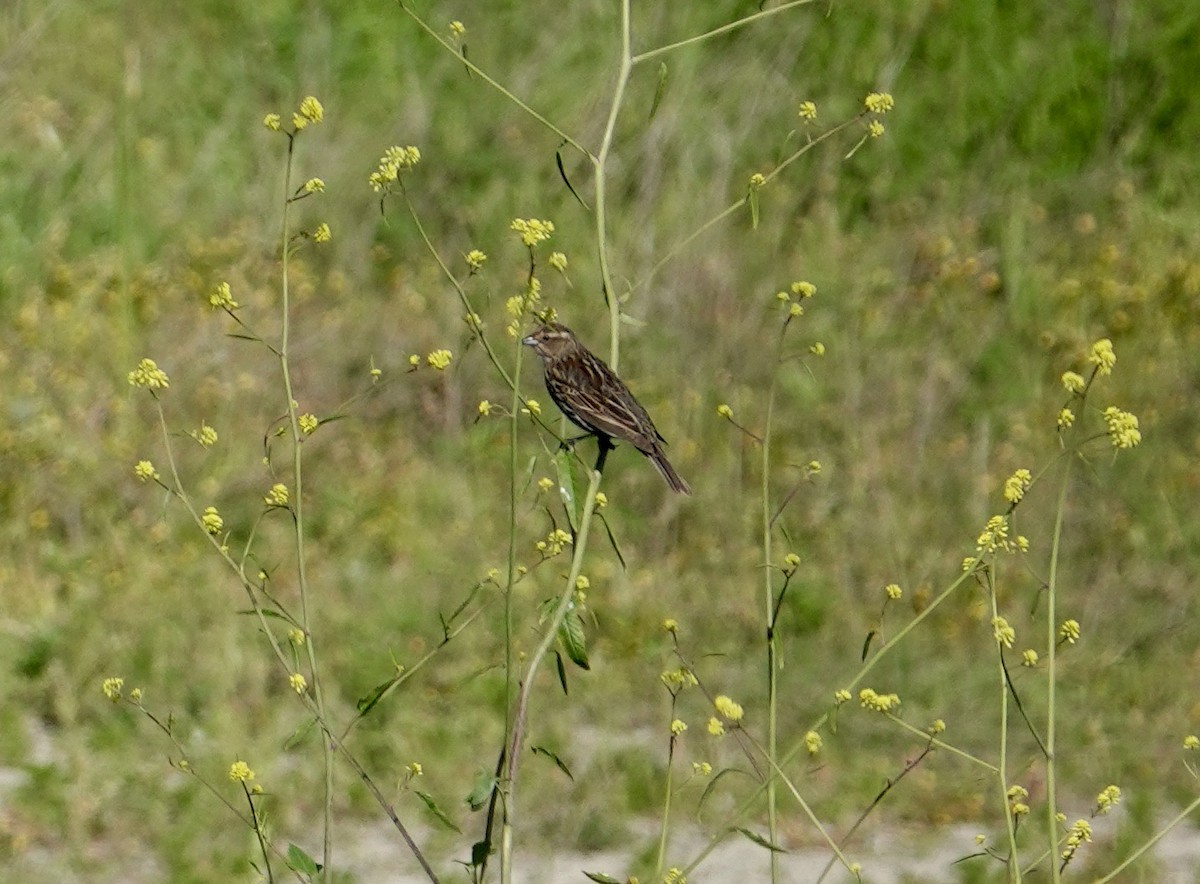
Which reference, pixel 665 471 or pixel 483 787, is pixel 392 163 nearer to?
pixel 483 787

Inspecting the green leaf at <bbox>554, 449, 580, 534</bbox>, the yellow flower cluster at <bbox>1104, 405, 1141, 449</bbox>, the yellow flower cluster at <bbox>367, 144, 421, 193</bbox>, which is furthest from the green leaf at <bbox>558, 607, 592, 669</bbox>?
the yellow flower cluster at <bbox>1104, 405, 1141, 449</bbox>

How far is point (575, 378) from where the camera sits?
17.3 feet

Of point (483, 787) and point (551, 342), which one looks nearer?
point (483, 787)

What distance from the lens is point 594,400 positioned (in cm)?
516

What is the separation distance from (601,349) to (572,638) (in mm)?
4819

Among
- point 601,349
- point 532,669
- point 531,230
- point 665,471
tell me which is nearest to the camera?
point 532,669

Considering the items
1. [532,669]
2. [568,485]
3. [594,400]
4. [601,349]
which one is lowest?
[601,349]

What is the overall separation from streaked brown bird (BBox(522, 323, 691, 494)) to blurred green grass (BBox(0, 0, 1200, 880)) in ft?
3.79

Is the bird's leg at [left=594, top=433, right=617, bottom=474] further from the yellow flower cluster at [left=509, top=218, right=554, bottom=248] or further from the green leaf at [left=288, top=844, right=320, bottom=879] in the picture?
the green leaf at [left=288, top=844, right=320, bottom=879]

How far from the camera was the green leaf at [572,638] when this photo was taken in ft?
9.98

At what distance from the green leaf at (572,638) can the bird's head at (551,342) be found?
217 centimetres

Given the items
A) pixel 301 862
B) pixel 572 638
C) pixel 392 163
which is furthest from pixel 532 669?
pixel 392 163

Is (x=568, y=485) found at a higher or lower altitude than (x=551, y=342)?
higher

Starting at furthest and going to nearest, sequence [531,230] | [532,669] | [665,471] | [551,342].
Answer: [551,342]
[665,471]
[531,230]
[532,669]
